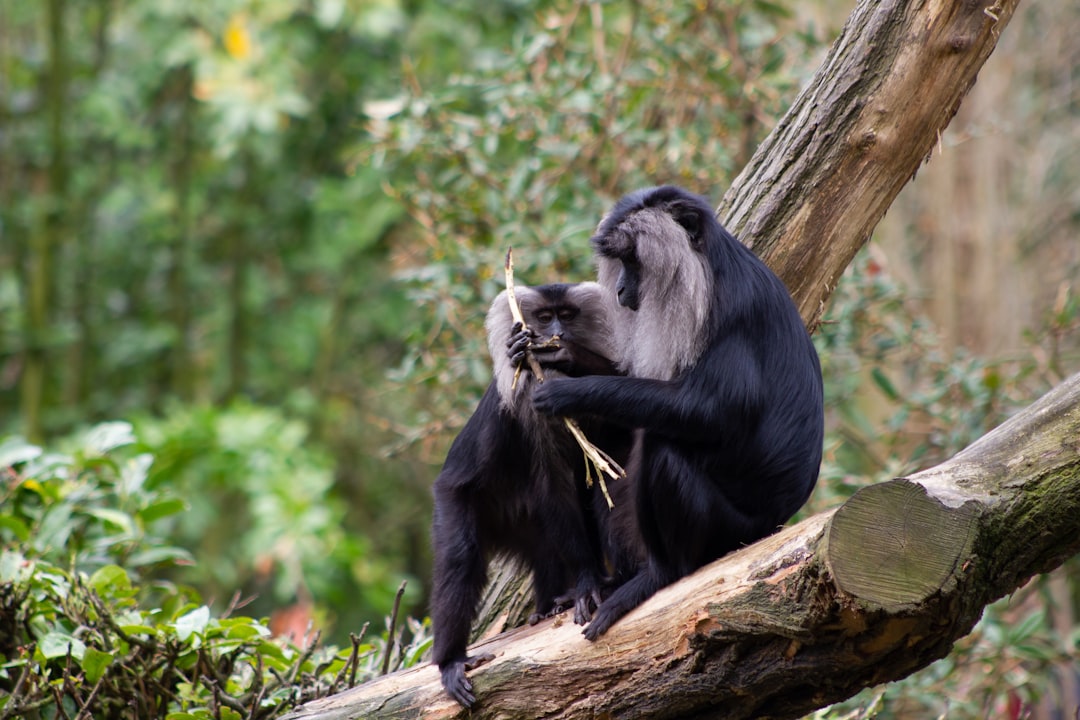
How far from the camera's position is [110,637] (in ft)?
12.1

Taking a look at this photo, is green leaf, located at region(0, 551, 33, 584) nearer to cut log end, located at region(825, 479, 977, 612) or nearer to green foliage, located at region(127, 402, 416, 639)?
green foliage, located at region(127, 402, 416, 639)

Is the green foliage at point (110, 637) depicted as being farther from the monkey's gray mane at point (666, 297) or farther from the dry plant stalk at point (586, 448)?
the monkey's gray mane at point (666, 297)

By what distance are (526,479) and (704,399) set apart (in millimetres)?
834

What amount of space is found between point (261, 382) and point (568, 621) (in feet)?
24.8

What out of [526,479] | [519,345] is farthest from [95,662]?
[519,345]

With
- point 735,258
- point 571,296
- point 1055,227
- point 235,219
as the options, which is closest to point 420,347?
point 571,296

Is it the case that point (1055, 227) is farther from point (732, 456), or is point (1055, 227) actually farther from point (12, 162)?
point (12, 162)

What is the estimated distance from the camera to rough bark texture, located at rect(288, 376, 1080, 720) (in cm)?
238

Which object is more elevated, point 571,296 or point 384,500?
point 571,296

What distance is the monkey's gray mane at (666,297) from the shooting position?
3.37m

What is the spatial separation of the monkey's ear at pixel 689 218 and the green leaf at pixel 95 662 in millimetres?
2308

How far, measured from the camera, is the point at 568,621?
3.32 meters

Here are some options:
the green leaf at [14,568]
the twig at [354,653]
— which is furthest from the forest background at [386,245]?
the twig at [354,653]

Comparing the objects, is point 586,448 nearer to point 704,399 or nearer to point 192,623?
point 704,399
